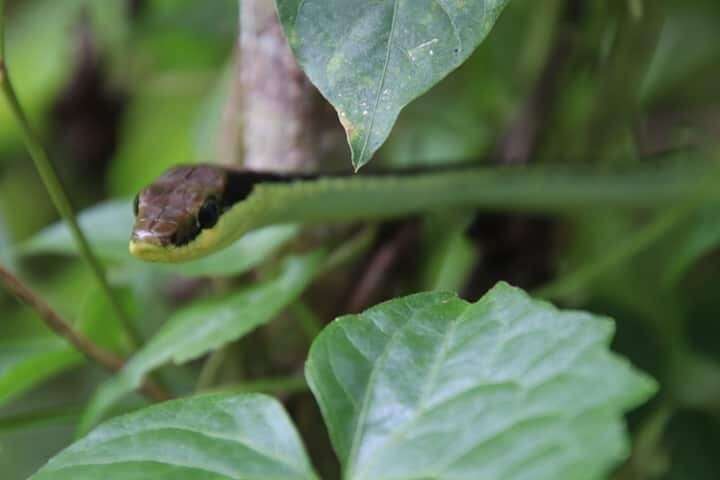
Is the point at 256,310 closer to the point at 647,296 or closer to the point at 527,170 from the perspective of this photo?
the point at 527,170

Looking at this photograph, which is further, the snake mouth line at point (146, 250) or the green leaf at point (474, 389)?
the snake mouth line at point (146, 250)

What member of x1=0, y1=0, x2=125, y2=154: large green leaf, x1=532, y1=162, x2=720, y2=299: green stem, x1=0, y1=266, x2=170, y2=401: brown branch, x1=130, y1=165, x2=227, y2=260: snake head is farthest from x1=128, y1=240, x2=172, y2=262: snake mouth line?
x1=0, y1=0, x2=125, y2=154: large green leaf

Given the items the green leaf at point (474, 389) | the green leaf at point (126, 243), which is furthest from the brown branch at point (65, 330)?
the green leaf at point (474, 389)

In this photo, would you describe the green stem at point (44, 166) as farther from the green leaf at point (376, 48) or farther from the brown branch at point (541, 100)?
the brown branch at point (541, 100)

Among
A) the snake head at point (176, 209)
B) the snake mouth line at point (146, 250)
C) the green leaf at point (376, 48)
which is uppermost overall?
the green leaf at point (376, 48)

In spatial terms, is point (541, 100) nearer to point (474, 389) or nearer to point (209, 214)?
point (209, 214)

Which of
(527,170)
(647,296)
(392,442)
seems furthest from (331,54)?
(647,296)

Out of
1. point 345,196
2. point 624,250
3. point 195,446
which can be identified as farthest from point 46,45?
point 195,446
